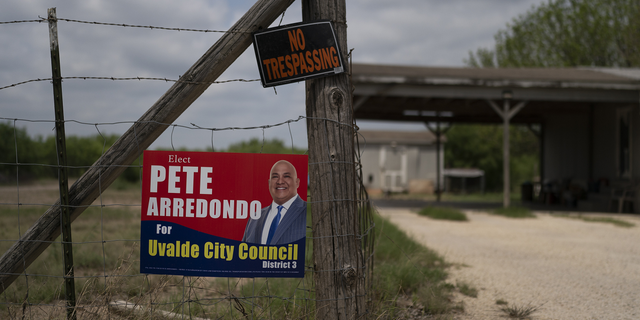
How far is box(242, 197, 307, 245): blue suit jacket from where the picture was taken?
2.77 meters

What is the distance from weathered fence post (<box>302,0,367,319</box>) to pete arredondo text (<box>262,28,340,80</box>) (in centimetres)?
9

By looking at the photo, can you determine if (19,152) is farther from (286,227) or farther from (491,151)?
(491,151)

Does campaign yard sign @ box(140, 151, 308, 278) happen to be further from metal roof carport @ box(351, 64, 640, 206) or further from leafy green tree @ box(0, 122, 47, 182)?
leafy green tree @ box(0, 122, 47, 182)

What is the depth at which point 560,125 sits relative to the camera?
17.3 metres

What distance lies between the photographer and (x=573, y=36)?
28344mm

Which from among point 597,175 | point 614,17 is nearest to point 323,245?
point 597,175

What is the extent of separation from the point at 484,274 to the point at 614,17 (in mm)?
28079

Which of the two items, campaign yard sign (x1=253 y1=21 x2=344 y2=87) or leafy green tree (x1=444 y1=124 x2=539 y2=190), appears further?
leafy green tree (x1=444 y1=124 x2=539 y2=190)

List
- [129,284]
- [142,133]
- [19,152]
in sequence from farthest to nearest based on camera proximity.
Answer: [19,152] → [129,284] → [142,133]

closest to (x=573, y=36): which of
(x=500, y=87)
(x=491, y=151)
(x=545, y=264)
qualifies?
(x=491, y=151)

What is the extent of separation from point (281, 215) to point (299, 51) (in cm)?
102

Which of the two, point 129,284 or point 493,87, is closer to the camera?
point 129,284

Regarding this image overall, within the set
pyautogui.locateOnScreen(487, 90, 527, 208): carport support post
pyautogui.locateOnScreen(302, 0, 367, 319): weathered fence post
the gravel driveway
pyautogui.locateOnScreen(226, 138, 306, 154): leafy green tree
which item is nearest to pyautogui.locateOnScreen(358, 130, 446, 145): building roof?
pyautogui.locateOnScreen(226, 138, 306, 154): leafy green tree

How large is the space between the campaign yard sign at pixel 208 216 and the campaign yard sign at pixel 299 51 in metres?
0.55
